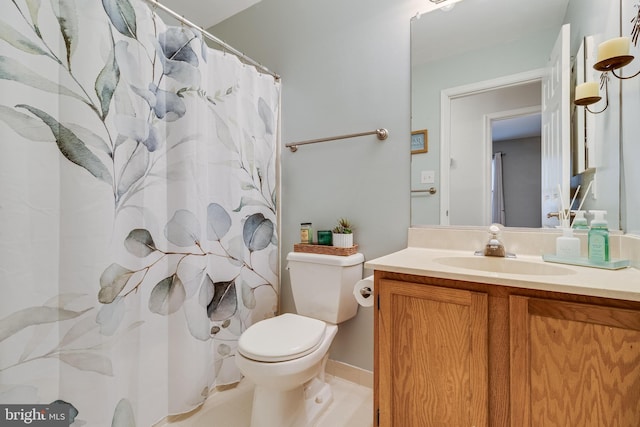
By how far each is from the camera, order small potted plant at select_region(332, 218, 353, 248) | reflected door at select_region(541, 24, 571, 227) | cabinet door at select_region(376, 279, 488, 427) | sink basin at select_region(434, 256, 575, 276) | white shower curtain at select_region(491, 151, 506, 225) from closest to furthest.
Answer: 1. cabinet door at select_region(376, 279, 488, 427)
2. sink basin at select_region(434, 256, 575, 276)
3. reflected door at select_region(541, 24, 571, 227)
4. white shower curtain at select_region(491, 151, 506, 225)
5. small potted plant at select_region(332, 218, 353, 248)

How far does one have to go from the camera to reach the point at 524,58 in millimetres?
1275

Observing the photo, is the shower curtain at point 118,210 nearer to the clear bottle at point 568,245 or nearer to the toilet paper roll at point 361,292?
the toilet paper roll at point 361,292

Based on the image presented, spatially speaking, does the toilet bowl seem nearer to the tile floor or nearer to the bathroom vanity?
the tile floor

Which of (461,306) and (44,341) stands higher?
(461,306)

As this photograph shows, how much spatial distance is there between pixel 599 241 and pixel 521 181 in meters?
0.40

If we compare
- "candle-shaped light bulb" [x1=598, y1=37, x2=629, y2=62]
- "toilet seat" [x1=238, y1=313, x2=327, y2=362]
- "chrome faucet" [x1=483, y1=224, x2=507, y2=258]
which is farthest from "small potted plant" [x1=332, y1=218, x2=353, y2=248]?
"candle-shaped light bulb" [x1=598, y1=37, x2=629, y2=62]

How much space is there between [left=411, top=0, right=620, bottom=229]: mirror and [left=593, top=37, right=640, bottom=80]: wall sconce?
4.6 inches

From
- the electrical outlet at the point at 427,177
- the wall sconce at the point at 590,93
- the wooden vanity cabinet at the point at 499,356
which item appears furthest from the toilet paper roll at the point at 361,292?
the wall sconce at the point at 590,93

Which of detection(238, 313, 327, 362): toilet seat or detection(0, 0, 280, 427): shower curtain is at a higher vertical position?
detection(0, 0, 280, 427): shower curtain

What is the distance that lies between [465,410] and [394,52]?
5.26ft

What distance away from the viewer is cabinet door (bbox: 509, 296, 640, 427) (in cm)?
71

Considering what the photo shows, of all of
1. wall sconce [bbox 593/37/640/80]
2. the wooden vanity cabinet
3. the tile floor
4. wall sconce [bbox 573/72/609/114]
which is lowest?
the tile floor

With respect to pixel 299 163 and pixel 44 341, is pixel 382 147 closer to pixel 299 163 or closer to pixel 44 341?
pixel 299 163

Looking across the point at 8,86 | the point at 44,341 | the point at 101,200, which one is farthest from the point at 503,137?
the point at 44,341
